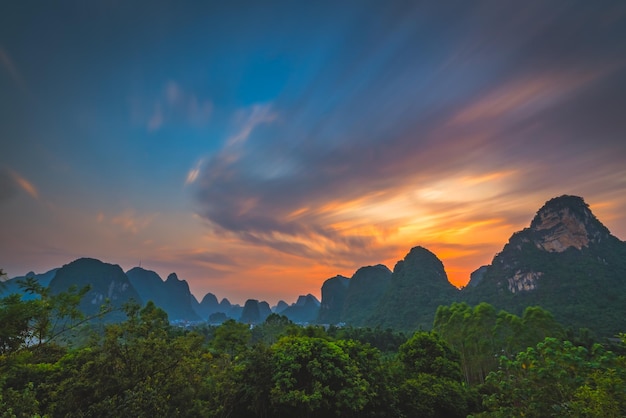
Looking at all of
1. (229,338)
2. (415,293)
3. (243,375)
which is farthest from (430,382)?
(415,293)

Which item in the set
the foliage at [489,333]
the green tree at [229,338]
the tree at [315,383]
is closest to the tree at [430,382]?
the tree at [315,383]

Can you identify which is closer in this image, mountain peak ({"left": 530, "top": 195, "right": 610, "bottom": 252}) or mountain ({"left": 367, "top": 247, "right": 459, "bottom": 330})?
mountain peak ({"left": 530, "top": 195, "right": 610, "bottom": 252})

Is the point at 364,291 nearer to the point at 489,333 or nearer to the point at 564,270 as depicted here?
the point at 564,270

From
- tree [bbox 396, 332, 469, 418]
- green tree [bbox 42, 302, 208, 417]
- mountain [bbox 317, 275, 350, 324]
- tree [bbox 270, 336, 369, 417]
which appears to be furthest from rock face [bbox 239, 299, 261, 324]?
green tree [bbox 42, 302, 208, 417]

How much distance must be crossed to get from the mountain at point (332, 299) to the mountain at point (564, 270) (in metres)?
81.5

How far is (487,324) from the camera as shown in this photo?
1059 inches

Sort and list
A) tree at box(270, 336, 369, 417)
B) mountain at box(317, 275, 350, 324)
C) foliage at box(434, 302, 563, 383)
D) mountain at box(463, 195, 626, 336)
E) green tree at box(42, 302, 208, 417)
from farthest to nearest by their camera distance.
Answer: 1. mountain at box(317, 275, 350, 324)
2. mountain at box(463, 195, 626, 336)
3. foliage at box(434, 302, 563, 383)
4. tree at box(270, 336, 369, 417)
5. green tree at box(42, 302, 208, 417)

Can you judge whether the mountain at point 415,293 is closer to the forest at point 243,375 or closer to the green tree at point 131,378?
the forest at point 243,375

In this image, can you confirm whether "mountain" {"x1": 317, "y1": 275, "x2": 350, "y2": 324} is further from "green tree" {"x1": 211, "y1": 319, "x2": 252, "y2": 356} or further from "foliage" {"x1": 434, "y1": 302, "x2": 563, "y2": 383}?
"foliage" {"x1": 434, "y1": 302, "x2": 563, "y2": 383}

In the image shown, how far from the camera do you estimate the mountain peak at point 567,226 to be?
76.4 m

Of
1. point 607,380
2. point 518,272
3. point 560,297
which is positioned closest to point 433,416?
point 607,380

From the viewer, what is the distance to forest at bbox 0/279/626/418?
5.30m

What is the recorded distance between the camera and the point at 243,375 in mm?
10328

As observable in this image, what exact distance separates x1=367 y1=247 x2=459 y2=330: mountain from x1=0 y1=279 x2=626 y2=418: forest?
55.5m
